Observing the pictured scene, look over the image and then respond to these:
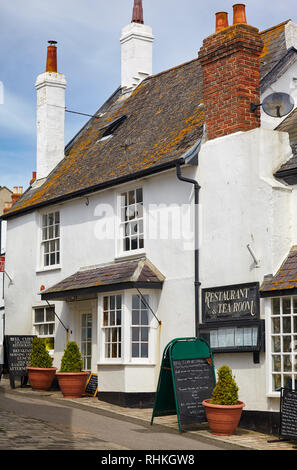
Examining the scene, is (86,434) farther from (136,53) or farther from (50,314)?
(136,53)

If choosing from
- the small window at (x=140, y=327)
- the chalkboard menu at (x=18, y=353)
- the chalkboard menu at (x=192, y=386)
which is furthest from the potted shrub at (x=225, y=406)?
the chalkboard menu at (x=18, y=353)

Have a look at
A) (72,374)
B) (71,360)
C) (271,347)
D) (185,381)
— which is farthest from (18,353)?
(271,347)

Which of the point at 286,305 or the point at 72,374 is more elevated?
the point at 286,305

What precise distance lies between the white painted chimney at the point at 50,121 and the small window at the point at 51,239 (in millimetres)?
1972

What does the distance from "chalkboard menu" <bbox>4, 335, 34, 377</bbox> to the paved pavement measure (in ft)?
9.70

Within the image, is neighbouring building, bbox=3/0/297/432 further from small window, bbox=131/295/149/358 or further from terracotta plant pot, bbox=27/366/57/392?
terracotta plant pot, bbox=27/366/57/392

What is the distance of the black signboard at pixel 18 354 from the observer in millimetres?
17391

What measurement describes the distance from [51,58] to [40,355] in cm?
931

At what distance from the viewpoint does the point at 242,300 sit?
1259cm

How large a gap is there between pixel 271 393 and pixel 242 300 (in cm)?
174

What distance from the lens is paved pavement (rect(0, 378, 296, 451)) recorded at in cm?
977

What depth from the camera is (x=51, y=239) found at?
18.6 m

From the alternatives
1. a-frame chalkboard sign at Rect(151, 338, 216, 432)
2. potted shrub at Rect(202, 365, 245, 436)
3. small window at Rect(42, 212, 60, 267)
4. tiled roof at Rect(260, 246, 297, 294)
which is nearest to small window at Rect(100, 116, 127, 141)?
small window at Rect(42, 212, 60, 267)
